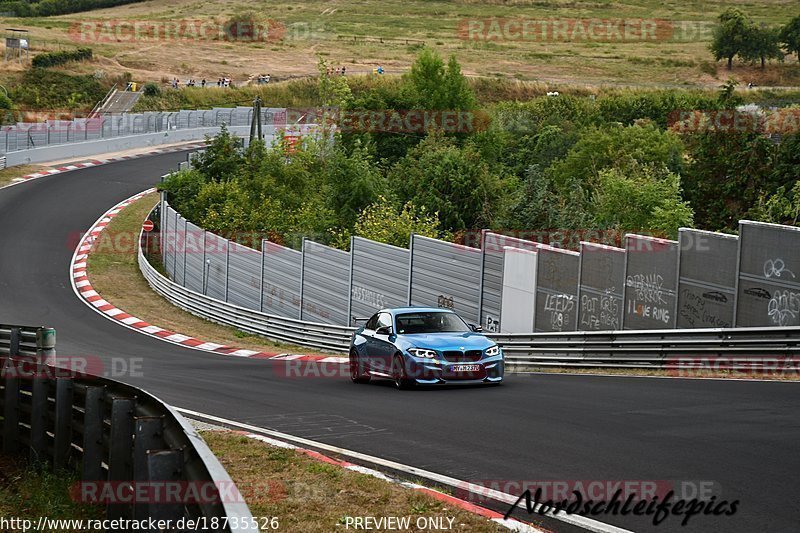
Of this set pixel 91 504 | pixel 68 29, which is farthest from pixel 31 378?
pixel 68 29

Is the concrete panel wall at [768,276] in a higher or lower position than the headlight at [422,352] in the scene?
higher

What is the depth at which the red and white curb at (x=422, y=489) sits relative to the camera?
7875 millimetres

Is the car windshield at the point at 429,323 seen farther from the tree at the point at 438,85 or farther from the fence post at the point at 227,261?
the tree at the point at 438,85

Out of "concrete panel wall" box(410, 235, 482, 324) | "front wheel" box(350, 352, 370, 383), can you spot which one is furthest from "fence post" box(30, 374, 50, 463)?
"concrete panel wall" box(410, 235, 482, 324)

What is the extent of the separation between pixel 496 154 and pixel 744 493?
225 feet

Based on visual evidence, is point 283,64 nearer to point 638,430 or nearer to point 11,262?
point 11,262

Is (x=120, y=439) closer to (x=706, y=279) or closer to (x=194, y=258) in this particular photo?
(x=706, y=279)

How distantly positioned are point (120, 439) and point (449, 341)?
8677 mm

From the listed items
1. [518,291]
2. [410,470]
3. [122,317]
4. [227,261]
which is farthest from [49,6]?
[410,470]

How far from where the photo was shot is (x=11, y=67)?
9338 cm

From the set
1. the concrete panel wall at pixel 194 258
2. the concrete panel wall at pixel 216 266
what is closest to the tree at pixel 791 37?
the concrete panel wall at pixel 194 258

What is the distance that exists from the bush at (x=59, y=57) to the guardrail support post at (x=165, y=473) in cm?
9717

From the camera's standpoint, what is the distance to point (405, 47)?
15575 cm

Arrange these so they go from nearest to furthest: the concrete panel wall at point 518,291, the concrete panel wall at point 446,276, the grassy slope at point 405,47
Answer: the concrete panel wall at point 518,291 → the concrete panel wall at point 446,276 → the grassy slope at point 405,47
